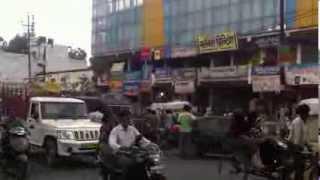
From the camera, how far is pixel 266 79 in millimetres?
36375

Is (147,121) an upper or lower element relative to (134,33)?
lower

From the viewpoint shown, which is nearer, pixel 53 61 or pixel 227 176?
pixel 227 176

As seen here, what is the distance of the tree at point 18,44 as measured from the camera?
89.6 m

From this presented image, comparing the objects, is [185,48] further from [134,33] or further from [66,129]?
[66,129]

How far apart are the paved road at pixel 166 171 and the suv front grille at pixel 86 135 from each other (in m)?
0.78

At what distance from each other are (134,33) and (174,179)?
143 ft

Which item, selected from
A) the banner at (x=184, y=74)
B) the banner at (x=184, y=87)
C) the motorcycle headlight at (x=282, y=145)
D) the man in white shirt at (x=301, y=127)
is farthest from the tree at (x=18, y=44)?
the man in white shirt at (x=301, y=127)

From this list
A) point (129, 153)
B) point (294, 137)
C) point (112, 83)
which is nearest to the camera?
point (129, 153)

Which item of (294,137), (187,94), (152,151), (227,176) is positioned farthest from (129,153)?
(187,94)

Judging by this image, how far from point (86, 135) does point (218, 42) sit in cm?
2961

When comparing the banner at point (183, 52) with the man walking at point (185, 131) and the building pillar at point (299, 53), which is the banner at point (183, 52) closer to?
the building pillar at point (299, 53)

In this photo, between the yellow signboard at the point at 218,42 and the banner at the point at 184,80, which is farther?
the banner at the point at 184,80

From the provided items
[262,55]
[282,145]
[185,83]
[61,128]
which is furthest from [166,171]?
[185,83]

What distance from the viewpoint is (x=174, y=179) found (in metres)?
13.3
